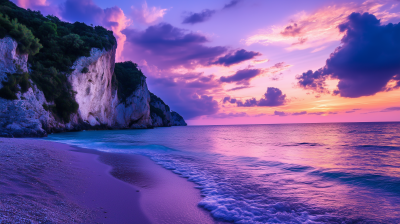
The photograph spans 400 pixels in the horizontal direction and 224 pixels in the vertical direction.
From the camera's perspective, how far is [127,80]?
60.8m

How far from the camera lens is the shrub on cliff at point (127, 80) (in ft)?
190

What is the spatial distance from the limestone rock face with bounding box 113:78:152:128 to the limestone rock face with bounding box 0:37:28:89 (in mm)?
31399

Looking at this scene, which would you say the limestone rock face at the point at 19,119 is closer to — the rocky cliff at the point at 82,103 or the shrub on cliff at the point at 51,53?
the rocky cliff at the point at 82,103

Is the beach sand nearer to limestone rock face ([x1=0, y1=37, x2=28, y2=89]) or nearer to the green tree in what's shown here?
limestone rock face ([x1=0, y1=37, x2=28, y2=89])

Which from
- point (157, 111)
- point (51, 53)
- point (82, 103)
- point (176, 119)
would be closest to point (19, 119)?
point (51, 53)

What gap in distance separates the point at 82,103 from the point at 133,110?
23.8 meters

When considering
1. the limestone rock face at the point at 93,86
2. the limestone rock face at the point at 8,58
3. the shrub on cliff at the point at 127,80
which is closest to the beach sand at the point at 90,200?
the limestone rock face at the point at 8,58

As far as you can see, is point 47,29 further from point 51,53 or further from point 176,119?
point 176,119

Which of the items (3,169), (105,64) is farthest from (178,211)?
(105,64)

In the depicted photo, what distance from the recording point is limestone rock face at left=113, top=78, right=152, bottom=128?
53.9 m

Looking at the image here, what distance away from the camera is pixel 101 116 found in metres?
43.2

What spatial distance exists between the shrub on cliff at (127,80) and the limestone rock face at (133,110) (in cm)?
119

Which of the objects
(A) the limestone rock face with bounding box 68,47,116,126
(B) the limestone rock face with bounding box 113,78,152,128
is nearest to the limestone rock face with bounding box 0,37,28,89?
(A) the limestone rock face with bounding box 68,47,116,126

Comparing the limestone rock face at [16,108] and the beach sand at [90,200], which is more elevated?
the limestone rock face at [16,108]
